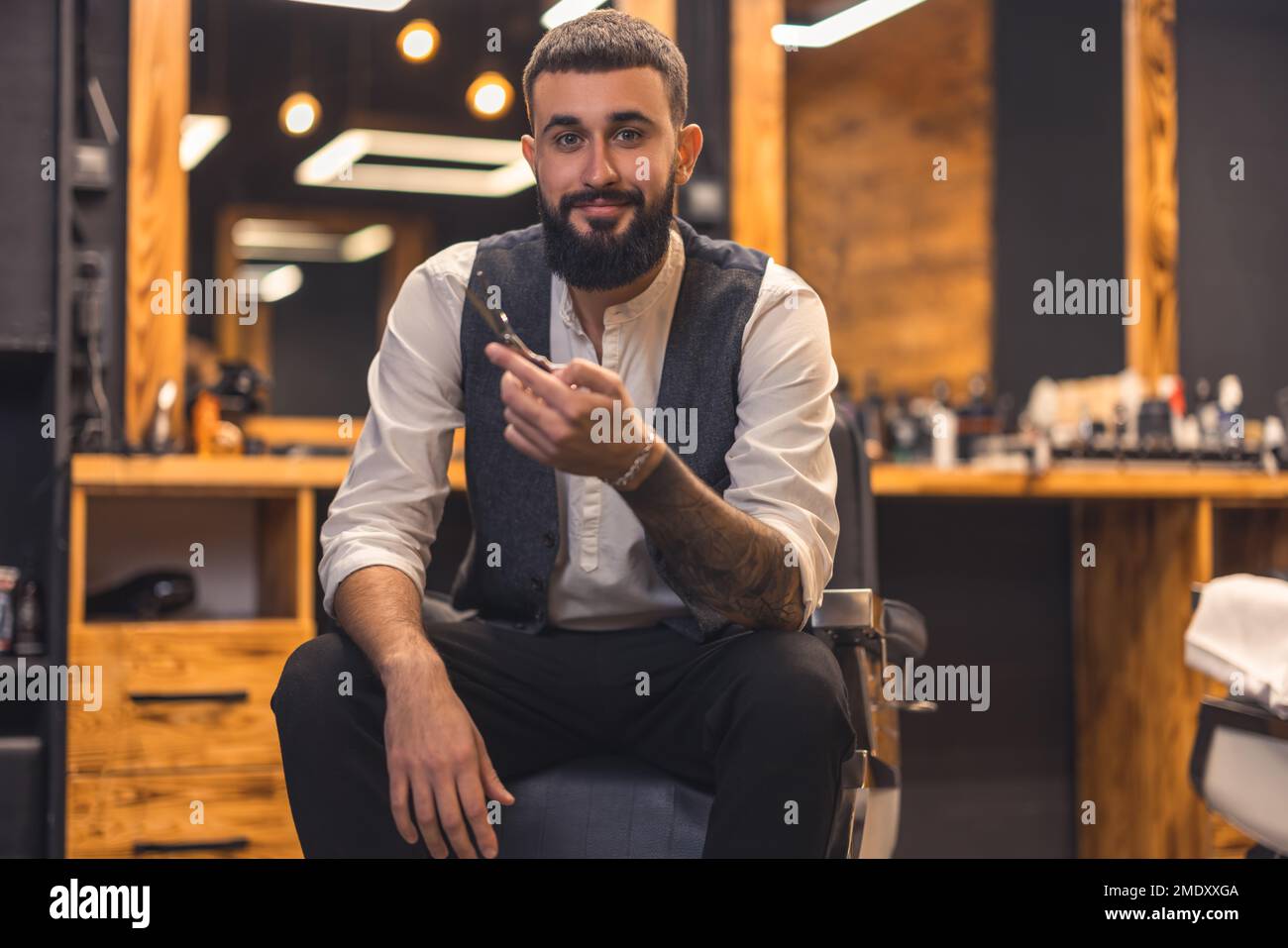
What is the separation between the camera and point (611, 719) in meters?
1.45

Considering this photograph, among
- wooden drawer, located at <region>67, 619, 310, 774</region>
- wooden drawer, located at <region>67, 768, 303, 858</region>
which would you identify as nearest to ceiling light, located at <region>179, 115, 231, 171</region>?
wooden drawer, located at <region>67, 619, 310, 774</region>

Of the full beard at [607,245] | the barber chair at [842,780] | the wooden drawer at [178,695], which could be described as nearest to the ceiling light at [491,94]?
the wooden drawer at [178,695]

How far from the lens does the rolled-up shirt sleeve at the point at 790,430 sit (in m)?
1.45

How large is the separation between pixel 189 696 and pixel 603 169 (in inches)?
55.5

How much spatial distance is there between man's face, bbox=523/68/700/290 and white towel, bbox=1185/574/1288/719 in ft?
3.50

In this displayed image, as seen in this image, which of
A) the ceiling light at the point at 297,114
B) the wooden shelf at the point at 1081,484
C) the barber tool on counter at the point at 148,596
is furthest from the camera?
the ceiling light at the point at 297,114

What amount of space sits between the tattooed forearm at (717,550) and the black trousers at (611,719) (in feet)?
0.13

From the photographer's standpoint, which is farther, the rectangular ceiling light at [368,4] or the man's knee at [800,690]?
the rectangular ceiling light at [368,4]

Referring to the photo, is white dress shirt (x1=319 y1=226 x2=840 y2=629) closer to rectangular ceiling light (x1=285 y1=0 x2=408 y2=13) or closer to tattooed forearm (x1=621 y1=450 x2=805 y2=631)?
tattooed forearm (x1=621 y1=450 x2=805 y2=631)

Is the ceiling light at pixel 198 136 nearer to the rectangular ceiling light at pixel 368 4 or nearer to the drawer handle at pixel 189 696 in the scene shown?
the rectangular ceiling light at pixel 368 4

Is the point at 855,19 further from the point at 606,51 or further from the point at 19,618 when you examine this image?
the point at 19,618

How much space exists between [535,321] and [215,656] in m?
1.14

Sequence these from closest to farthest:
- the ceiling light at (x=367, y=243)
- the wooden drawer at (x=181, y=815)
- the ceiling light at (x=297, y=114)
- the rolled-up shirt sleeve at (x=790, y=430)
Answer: the rolled-up shirt sleeve at (x=790, y=430), the wooden drawer at (x=181, y=815), the ceiling light at (x=297, y=114), the ceiling light at (x=367, y=243)
